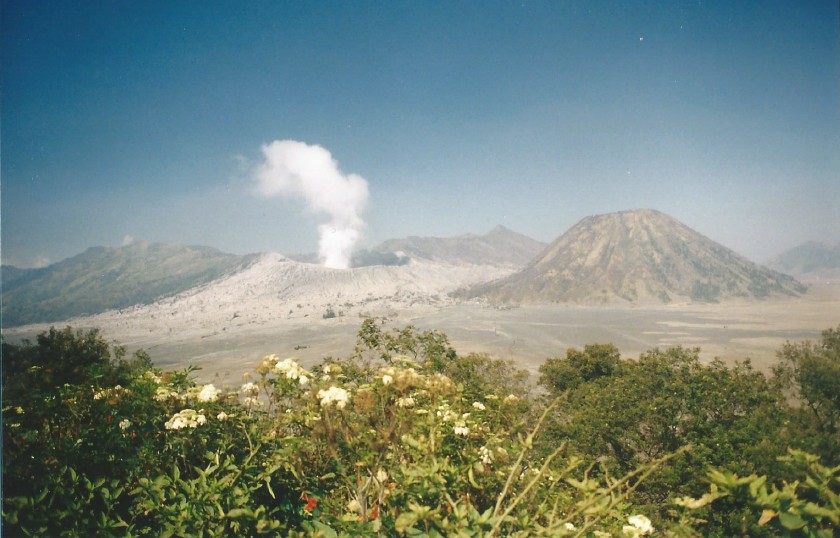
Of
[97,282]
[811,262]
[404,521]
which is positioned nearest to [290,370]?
[404,521]

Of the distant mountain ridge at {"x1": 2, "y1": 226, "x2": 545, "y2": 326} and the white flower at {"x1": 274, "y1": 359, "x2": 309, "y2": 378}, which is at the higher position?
the distant mountain ridge at {"x1": 2, "y1": 226, "x2": 545, "y2": 326}

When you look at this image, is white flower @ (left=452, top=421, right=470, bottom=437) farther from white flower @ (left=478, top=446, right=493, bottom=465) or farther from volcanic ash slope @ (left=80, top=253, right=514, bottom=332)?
volcanic ash slope @ (left=80, top=253, right=514, bottom=332)

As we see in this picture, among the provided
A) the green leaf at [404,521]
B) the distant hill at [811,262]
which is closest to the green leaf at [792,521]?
the green leaf at [404,521]

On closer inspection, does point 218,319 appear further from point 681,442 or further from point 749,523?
point 749,523

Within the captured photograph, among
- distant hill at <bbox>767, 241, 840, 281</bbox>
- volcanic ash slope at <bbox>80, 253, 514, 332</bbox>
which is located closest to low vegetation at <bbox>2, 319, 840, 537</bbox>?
volcanic ash slope at <bbox>80, 253, 514, 332</bbox>

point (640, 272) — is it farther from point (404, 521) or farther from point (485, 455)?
point (404, 521)
